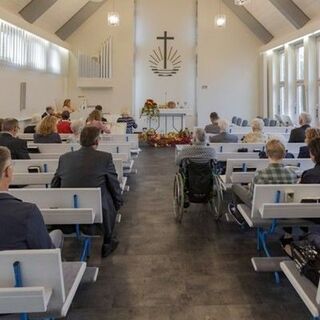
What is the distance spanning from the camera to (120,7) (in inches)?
508

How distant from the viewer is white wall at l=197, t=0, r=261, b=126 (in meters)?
13.2

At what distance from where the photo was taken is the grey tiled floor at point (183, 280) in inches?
105

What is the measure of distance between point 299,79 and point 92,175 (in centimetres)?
851

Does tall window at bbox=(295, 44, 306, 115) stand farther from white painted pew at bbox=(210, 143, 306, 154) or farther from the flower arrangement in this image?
white painted pew at bbox=(210, 143, 306, 154)

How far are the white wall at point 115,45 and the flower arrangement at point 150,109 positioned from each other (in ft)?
2.50

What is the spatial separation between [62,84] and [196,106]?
4016 millimetres

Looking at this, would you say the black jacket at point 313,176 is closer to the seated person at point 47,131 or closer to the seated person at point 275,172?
the seated person at point 275,172

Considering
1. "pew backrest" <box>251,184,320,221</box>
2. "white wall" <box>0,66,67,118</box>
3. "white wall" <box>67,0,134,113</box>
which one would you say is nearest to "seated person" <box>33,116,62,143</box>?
"white wall" <box>0,66,67,118</box>

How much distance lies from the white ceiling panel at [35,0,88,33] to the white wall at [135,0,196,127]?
7.24 ft

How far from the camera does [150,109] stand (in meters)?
12.4

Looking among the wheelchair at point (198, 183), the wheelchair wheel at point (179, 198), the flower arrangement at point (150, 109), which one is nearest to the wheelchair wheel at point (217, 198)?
the wheelchair at point (198, 183)

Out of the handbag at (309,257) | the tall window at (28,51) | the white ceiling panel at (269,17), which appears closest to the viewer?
the handbag at (309,257)


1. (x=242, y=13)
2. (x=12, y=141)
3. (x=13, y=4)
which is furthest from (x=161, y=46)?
(x=12, y=141)

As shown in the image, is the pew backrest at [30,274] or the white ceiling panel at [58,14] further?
the white ceiling panel at [58,14]
